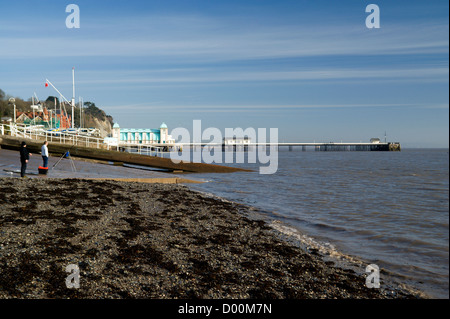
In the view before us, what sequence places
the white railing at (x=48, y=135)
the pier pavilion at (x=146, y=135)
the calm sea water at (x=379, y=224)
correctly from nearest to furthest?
the calm sea water at (x=379, y=224) → the white railing at (x=48, y=135) → the pier pavilion at (x=146, y=135)

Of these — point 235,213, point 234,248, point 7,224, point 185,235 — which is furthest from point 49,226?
point 235,213

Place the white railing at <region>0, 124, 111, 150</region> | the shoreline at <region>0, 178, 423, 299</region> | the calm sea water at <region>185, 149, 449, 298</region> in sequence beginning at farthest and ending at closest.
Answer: the white railing at <region>0, 124, 111, 150</region> < the calm sea water at <region>185, 149, 449, 298</region> < the shoreline at <region>0, 178, 423, 299</region>

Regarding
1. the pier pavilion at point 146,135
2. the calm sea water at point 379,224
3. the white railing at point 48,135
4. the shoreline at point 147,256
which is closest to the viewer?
the shoreline at point 147,256

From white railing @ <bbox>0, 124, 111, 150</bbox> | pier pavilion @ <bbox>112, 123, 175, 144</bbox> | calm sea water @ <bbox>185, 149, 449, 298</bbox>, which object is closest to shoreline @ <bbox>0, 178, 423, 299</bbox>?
calm sea water @ <bbox>185, 149, 449, 298</bbox>

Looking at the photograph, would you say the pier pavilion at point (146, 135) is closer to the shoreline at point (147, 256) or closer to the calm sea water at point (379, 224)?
the calm sea water at point (379, 224)

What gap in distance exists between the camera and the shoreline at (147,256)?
589cm

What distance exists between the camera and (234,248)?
8852mm

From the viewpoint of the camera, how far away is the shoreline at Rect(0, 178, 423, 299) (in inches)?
232

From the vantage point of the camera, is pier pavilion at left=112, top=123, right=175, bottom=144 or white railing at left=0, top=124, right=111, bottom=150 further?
pier pavilion at left=112, top=123, right=175, bottom=144

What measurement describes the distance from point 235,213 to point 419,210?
9.35 meters

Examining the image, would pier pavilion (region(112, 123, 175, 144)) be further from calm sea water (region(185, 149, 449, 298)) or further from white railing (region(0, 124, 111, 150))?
calm sea water (region(185, 149, 449, 298))

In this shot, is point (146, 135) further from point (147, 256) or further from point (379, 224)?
point (147, 256)

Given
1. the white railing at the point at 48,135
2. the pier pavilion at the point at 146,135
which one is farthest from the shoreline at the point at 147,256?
the pier pavilion at the point at 146,135

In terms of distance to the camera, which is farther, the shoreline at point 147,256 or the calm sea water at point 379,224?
the calm sea water at point 379,224
